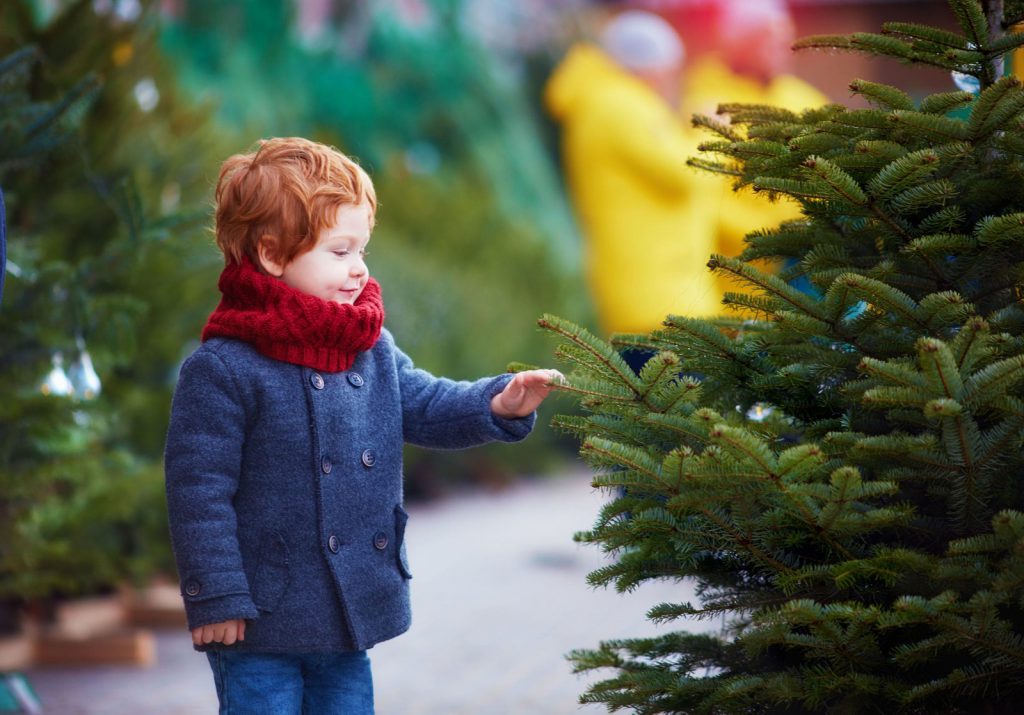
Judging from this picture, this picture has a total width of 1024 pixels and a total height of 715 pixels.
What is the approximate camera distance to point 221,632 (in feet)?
7.54

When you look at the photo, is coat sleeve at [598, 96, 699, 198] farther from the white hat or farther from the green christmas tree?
the green christmas tree

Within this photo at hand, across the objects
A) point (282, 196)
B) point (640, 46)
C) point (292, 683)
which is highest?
point (640, 46)

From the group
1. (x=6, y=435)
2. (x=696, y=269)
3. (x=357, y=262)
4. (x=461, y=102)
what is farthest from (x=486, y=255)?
(x=357, y=262)

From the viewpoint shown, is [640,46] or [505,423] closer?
[505,423]

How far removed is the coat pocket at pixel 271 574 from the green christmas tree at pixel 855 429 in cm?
58

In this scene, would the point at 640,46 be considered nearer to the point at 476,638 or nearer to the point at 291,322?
the point at 476,638

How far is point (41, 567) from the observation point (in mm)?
4613

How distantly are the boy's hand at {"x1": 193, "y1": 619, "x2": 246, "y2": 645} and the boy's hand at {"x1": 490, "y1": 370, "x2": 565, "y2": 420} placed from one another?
64cm

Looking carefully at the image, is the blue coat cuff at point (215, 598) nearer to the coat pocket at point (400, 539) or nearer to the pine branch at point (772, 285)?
the coat pocket at point (400, 539)

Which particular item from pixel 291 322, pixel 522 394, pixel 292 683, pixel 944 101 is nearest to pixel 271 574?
pixel 292 683

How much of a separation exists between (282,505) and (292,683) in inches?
13.6

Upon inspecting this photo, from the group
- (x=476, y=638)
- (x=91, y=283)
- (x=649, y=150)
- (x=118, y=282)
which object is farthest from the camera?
(x=649, y=150)

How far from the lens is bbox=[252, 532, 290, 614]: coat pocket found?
2350 millimetres

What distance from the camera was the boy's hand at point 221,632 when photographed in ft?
7.52
